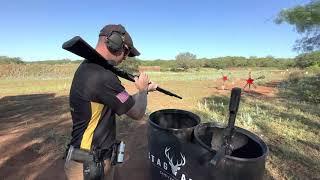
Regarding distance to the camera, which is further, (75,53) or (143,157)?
(143,157)

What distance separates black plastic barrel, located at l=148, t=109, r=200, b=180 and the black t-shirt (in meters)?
0.76

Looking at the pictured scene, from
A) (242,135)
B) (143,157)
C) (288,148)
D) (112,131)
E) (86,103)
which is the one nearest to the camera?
(86,103)

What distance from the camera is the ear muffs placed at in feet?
9.65

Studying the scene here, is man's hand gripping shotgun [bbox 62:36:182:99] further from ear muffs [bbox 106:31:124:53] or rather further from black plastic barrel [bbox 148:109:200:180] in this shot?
black plastic barrel [bbox 148:109:200:180]

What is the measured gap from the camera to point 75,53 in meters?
2.98

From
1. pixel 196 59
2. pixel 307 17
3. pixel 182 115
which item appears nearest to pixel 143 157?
pixel 182 115

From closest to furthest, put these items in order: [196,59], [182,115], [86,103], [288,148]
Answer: [86,103] < [182,115] < [288,148] < [196,59]

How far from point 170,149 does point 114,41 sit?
136 cm

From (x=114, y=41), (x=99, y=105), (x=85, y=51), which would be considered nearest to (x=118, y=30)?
(x=114, y=41)

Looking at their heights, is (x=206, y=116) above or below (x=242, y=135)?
below

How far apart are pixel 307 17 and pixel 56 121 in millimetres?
15085

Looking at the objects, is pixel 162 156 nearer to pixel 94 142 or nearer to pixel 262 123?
pixel 94 142

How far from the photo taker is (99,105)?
117 inches

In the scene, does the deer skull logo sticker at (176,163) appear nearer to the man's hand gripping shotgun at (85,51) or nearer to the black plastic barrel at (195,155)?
the black plastic barrel at (195,155)
